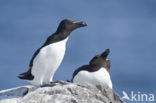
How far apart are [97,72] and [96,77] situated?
0.21 m

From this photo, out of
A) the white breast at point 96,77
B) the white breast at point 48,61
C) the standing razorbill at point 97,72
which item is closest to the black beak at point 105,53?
the standing razorbill at point 97,72

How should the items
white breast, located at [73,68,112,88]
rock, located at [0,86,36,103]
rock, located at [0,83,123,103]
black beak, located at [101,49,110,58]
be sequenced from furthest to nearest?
1. black beak, located at [101,49,110,58]
2. white breast, located at [73,68,112,88]
3. rock, located at [0,86,36,103]
4. rock, located at [0,83,123,103]

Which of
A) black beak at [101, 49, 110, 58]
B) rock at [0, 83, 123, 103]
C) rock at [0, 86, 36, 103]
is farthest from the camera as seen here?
black beak at [101, 49, 110, 58]

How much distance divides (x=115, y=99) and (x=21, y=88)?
277 cm

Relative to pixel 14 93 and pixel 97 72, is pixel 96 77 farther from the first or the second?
pixel 14 93

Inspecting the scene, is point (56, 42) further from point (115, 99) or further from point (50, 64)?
point (115, 99)

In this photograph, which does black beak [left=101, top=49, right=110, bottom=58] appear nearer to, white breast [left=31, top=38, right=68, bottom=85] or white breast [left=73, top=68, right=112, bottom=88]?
white breast [left=73, top=68, right=112, bottom=88]

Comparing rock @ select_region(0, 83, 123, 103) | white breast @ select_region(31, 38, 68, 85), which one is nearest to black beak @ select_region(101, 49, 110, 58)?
rock @ select_region(0, 83, 123, 103)

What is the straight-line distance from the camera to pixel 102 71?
1146cm

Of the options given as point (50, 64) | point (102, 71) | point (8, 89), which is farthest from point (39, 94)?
point (102, 71)

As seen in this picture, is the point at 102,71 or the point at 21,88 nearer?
the point at 21,88

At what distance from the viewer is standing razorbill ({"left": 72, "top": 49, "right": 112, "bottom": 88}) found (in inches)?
445

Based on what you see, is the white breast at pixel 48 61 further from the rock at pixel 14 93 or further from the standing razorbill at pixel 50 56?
the rock at pixel 14 93

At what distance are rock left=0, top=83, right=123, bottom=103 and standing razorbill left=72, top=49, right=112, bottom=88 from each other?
0.96 meters
